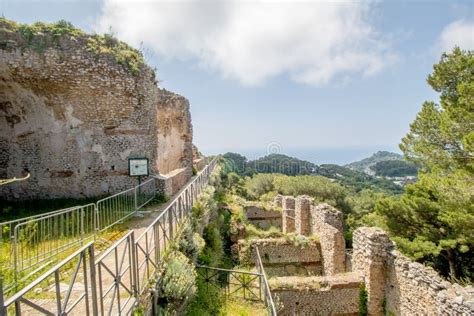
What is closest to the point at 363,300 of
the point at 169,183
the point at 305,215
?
the point at 305,215

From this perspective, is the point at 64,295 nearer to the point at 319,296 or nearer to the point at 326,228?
the point at 319,296

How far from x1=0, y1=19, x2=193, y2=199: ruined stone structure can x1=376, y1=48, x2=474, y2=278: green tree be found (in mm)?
11751

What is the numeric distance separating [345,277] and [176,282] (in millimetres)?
7568

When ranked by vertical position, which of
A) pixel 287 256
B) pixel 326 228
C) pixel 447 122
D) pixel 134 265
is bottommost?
pixel 287 256

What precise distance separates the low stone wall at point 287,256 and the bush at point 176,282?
9.55 meters

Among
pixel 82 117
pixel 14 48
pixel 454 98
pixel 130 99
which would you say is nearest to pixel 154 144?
pixel 130 99

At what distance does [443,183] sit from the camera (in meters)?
12.4

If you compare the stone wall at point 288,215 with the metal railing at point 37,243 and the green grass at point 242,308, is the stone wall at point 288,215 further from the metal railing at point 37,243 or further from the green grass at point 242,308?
the metal railing at point 37,243

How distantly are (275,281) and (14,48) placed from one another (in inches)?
483

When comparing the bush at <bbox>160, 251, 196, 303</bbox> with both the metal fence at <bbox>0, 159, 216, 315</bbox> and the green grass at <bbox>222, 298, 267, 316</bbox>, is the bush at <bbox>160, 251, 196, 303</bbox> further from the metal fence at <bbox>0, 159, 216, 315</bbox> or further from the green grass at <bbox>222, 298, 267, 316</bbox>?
the green grass at <bbox>222, 298, 267, 316</bbox>

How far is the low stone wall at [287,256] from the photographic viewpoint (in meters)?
15.3

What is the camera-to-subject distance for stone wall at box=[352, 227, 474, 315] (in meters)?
7.17

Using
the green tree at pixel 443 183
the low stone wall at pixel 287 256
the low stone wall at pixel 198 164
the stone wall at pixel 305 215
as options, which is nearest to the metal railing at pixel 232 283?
the low stone wall at pixel 287 256

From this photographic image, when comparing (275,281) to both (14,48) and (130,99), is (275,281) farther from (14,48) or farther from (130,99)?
(14,48)
